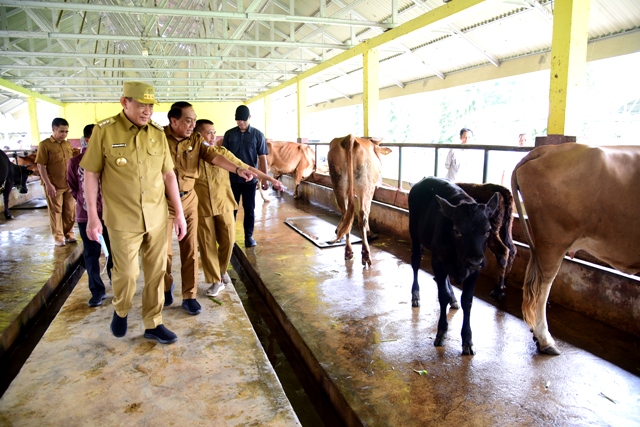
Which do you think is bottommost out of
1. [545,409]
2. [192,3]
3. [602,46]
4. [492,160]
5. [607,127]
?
[545,409]

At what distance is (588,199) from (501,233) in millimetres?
1178

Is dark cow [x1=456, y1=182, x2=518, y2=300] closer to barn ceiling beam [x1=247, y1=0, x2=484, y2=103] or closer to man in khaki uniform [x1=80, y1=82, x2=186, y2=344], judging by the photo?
man in khaki uniform [x1=80, y1=82, x2=186, y2=344]

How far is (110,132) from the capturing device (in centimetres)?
276

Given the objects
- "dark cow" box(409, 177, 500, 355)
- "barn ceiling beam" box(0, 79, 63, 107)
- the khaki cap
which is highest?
"barn ceiling beam" box(0, 79, 63, 107)

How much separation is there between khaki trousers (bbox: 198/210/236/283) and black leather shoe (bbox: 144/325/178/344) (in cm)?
101

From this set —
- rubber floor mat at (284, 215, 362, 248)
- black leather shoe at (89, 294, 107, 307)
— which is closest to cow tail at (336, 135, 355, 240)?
rubber floor mat at (284, 215, 362, 248)

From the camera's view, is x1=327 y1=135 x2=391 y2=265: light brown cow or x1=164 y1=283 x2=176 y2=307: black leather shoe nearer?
x1=164 y1=283 x2=176 y2=307: black leather shoe

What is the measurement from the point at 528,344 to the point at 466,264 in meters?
0.90

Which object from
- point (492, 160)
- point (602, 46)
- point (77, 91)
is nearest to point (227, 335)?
point (492, 160)

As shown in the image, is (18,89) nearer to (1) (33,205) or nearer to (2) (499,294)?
(1) (33,205)

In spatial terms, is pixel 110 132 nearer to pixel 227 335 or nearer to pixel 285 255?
pixel 227 335

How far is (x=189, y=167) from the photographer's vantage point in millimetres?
3609

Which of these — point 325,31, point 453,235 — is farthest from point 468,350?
point 325,31

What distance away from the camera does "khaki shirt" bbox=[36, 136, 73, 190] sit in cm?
570
